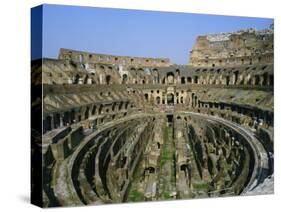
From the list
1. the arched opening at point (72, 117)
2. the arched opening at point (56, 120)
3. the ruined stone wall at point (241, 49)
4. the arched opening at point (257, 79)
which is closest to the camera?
the arched opening at point (56, 120)

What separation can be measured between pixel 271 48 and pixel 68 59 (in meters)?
4.98

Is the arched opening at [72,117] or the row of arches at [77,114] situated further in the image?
the arched opening at [72,117]

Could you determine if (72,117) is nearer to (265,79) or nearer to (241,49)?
(241,49)

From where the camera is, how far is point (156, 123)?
15.3m

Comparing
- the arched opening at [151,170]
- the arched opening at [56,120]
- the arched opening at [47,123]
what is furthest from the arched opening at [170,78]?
the arched opening at [47,123]

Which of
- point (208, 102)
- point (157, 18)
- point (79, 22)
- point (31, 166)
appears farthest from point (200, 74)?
point (31, 166)

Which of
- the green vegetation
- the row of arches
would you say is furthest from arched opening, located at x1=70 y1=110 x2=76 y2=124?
the green vegetation

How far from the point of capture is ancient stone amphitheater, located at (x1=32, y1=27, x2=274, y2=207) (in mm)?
13750

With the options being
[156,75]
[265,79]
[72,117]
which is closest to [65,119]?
Answer: [72,117]

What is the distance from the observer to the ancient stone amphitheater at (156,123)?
13.8 meters

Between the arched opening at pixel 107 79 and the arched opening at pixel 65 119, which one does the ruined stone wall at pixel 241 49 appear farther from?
the arched opening at pixel 65 119

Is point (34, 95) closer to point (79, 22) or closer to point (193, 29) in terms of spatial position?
point (79, 22)

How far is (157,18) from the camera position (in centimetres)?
1502

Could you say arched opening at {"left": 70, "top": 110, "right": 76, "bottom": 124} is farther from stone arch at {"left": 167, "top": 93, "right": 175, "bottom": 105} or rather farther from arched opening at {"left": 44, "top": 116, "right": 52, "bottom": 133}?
stone arch at {"left": 167, "top": 93, "right": 175, "bottom": 105}
